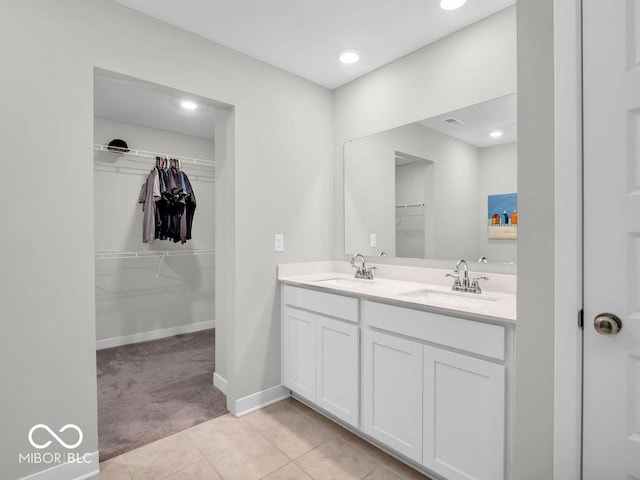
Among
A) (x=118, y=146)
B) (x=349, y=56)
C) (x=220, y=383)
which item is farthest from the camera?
(x=118, y=146)

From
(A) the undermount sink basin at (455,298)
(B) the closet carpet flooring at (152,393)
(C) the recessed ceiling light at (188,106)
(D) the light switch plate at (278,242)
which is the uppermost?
(C) the recessed ceiling light at (188,106)

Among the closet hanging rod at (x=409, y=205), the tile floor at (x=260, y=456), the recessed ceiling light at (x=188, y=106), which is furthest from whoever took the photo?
the recessed ceiling light at (x=188, y=106)

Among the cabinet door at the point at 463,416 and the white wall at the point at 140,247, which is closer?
the cabinet door at the point at 463,416

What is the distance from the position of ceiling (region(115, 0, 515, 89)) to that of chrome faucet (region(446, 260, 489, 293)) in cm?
142

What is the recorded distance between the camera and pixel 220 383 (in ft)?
8.80

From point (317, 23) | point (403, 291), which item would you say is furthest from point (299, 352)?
point (317, 23)

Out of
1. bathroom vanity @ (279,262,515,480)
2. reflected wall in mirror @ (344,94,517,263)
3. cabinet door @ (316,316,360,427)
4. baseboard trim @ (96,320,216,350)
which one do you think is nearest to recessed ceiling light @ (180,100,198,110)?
reflected wall in mirror @ (344,94,517,263)

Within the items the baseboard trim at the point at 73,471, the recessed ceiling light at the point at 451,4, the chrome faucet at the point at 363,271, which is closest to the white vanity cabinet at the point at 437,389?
the chrome faucet at the point at 363,271

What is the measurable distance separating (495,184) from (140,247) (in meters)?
3.57

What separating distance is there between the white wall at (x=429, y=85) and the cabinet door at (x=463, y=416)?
4.79 ft

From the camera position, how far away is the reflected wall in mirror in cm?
198

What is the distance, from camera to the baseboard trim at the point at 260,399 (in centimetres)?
233

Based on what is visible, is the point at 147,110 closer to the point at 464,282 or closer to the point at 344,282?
the point at 344,282

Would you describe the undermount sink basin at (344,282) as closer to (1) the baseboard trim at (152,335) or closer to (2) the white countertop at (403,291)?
(2) the white countertop at (403,291)
